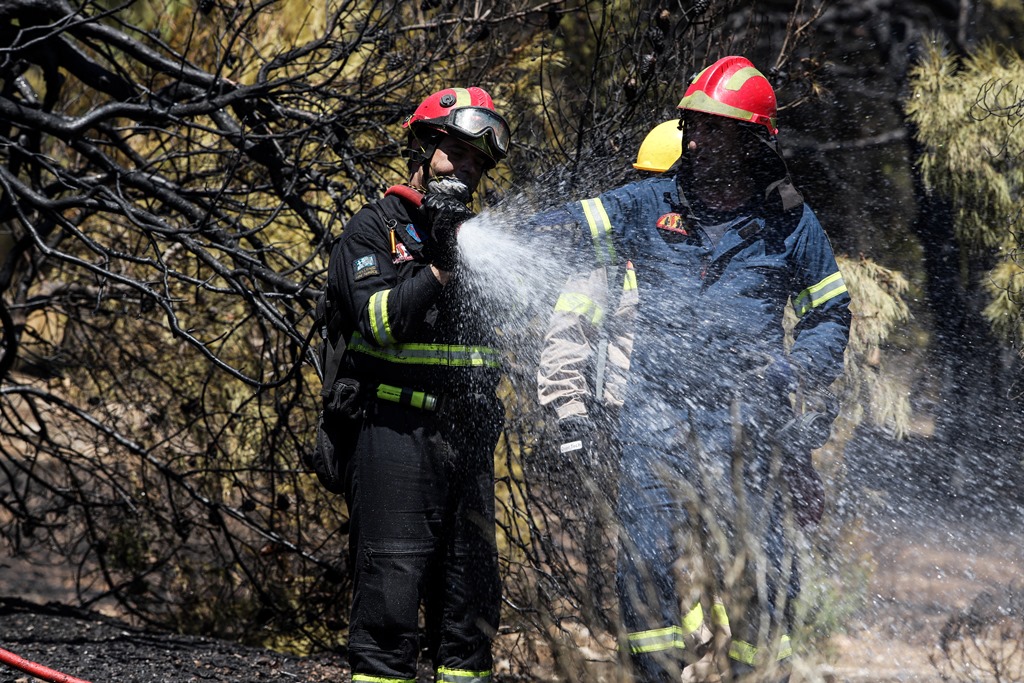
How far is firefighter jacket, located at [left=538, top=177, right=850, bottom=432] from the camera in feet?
10.8

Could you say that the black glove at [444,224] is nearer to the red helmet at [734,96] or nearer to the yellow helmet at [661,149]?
the red helmet at [734,96]

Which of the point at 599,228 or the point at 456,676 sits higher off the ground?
the point at 599,228

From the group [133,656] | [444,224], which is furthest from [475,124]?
[133,656]

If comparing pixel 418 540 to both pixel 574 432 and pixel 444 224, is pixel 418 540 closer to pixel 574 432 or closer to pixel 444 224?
pixel 574 432

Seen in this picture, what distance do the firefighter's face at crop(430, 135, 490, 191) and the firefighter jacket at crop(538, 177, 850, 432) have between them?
16.8 inches

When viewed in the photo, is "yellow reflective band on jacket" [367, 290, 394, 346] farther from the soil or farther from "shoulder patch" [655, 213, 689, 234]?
the soil

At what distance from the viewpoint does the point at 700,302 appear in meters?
3.42

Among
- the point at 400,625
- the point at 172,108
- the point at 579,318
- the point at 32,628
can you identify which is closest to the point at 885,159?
the point at 579,318

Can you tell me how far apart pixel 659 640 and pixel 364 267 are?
1354mm

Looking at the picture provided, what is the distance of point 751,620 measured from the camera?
304 centimetres

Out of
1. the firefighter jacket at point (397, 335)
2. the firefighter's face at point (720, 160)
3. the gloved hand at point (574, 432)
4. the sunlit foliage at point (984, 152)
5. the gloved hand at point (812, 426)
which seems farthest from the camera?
the sunlit foliage at point (984, 152)

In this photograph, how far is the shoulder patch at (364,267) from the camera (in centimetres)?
296

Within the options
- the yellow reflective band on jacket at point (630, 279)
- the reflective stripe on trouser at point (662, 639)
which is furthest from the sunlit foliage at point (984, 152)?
the reflective stripe on trouser at point (662, 639)

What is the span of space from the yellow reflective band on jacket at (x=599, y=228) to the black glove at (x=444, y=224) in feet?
2.01
